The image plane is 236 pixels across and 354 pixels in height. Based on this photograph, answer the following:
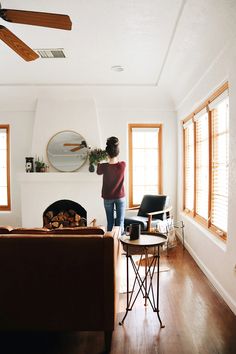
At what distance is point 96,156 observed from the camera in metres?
5.23

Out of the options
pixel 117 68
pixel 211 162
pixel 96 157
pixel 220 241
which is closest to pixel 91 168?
pixel 96 157

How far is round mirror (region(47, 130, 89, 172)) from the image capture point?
540 centimetres

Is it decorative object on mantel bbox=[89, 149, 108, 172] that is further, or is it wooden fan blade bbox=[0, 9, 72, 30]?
decorative object on mantel bbox=[89, 149, 108, 172]

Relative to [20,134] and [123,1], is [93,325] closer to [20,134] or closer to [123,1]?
[123,1]

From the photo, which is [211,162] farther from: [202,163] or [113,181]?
[113,181]

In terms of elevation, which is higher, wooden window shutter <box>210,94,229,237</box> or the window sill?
wooden window shutter <box>210,94,229,237</box>

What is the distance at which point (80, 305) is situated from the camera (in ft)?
6.82

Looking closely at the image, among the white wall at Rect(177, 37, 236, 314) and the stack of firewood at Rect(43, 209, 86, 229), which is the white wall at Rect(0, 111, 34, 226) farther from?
the white wall at Rect(177, 37, 236, 314)

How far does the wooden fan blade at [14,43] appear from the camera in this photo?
7.54 feet

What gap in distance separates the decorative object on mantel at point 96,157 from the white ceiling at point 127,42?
1.19 meters

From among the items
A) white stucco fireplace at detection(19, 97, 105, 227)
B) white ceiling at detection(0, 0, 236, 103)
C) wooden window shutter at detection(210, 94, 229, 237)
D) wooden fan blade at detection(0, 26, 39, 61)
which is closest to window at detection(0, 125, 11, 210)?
white stucco fireplace at detection(19, 97, 105, 227)

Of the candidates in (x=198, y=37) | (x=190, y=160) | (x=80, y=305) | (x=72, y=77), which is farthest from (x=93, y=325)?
(x=72, y=77)

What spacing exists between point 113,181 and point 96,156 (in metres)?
1.50

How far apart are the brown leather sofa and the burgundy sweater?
1736mm
